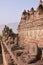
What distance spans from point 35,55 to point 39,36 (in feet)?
10.8

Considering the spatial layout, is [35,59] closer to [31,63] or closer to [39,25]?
[31,63]

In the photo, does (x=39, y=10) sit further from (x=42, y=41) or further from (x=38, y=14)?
(x=42, y=41)

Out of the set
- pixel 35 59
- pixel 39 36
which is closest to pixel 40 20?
pixel 39 36

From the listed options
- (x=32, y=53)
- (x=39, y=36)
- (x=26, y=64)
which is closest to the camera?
(x=26, y=64)

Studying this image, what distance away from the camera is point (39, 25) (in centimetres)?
743

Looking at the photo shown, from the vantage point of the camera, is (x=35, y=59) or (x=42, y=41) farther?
(x=42, y=41)

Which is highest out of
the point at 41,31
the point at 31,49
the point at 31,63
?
the point at 41,31

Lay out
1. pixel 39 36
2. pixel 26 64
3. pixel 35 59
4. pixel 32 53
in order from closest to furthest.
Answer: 1. pixel 26 64
2. pixel 35 59
3. pixel 32 53
4. pixel 39 36

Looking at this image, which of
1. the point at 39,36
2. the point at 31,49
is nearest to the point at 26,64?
the point at 31,49

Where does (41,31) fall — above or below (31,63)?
above

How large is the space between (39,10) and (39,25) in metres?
0.62

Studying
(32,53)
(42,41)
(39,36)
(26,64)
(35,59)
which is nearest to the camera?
(26,64)

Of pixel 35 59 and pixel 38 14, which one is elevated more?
pixel 38 14

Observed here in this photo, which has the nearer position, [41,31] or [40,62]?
[40,62]
